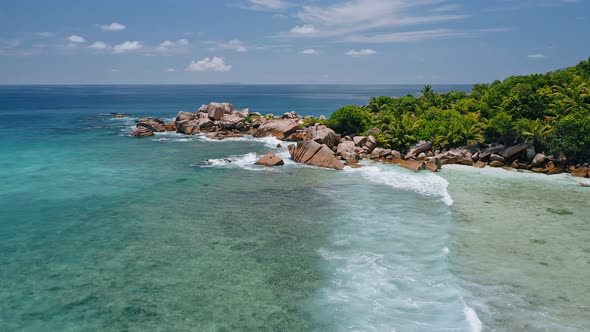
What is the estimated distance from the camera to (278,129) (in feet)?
276

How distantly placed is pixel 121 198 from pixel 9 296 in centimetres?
1862

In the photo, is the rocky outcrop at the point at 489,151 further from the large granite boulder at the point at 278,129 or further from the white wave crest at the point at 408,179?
the large granite boulder at the point at 278,129

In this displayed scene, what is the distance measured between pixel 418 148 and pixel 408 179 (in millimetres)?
13624

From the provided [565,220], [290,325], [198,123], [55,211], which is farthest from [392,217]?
[198,123]

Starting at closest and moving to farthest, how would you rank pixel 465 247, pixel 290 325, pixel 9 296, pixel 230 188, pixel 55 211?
pixel 290 325 < pixel 9 296 < pixel 465 247 < pixel 55 211 < pixel 230 188

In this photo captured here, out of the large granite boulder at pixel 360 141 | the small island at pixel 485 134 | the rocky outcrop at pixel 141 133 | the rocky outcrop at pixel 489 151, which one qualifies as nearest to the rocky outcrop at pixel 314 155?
the small island at pixel 485 134

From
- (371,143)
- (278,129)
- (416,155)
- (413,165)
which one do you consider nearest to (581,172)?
(413,165)

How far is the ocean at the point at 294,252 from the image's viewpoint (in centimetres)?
2012

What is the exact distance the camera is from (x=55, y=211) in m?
35.8

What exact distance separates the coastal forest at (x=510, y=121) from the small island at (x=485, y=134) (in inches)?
3.9

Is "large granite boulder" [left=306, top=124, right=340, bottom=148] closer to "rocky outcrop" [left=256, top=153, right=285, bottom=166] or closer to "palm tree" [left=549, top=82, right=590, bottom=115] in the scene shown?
"rocky outcrop" [left=256, top=153, right=285, bottom=166]

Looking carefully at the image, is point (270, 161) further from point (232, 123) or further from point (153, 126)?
point (153, 126)

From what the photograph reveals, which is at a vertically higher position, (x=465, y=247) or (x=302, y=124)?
(x=302, y=124)

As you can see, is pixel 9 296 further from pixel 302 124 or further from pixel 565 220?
pixel 302 124
